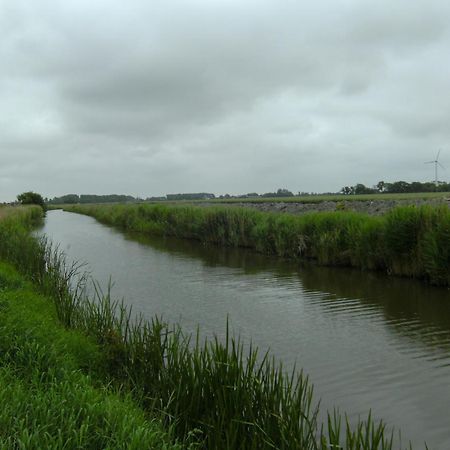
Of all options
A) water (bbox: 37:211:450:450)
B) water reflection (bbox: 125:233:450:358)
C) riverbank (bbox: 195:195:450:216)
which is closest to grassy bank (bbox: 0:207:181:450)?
water (bbox: 37:211:450:450)

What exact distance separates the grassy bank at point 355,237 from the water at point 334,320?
0.66 metres

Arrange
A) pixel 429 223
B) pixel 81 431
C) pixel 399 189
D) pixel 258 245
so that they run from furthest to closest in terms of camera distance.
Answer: pixel 399 189
pixel 258 245
pixel 429 223
pixel 81 431

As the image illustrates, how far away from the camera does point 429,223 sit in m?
14.8

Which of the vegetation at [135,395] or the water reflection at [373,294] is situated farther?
the water reflection at [373,294]

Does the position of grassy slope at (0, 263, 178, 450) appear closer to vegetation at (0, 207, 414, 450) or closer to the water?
vegetation at (0, 207, 414, 450)

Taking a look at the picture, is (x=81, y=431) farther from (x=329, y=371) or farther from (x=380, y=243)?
(x=380, y=243)

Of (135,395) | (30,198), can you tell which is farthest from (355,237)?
(30,198)

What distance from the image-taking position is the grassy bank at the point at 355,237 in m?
14.3

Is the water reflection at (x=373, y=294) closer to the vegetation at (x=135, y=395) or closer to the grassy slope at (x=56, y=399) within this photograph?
the vegetation at (x=135, y=395)

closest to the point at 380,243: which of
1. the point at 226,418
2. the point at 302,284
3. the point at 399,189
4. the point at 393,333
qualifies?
the point at 302,284

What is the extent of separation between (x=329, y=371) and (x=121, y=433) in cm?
482

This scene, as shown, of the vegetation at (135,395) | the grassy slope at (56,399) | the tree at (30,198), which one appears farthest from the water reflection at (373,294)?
the tree at (30,198)

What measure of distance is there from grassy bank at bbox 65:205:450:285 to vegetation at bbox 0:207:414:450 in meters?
9.68

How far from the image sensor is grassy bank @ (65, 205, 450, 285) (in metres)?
14.3
